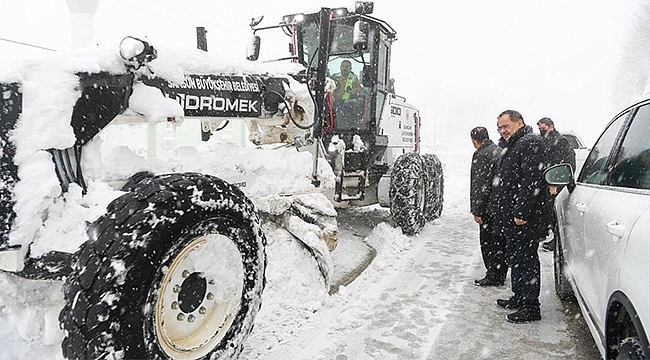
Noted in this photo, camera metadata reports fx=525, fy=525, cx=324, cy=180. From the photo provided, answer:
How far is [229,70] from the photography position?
157 inches

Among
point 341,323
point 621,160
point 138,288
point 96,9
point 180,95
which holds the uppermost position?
point 96,9

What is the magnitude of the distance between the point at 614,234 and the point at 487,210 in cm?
293

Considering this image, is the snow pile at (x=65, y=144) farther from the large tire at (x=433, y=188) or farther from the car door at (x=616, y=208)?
the large tire at (x=433, y=188)

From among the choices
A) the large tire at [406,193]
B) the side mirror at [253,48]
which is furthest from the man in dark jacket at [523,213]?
the side mirror at [253,48]

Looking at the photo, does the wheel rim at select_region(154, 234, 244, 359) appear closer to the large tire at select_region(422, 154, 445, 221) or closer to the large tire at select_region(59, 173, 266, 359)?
the large tire at select_region(59, 173, 266, 359)

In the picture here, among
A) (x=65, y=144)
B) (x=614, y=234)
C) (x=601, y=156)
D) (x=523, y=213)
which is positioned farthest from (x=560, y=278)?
(x=65, y=144)

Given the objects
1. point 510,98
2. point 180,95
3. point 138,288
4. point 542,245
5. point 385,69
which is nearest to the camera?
point 138,288

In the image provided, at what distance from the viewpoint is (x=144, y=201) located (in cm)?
255

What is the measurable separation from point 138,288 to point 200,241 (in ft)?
1.54

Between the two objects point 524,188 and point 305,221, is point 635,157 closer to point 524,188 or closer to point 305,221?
point 524,188

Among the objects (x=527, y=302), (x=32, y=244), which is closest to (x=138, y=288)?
(x=32, y=244)

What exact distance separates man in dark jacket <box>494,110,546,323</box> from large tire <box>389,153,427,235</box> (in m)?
2.47

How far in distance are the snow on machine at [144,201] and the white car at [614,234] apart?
1.86 metres

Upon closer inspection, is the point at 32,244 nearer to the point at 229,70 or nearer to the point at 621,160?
the point at 229,70
